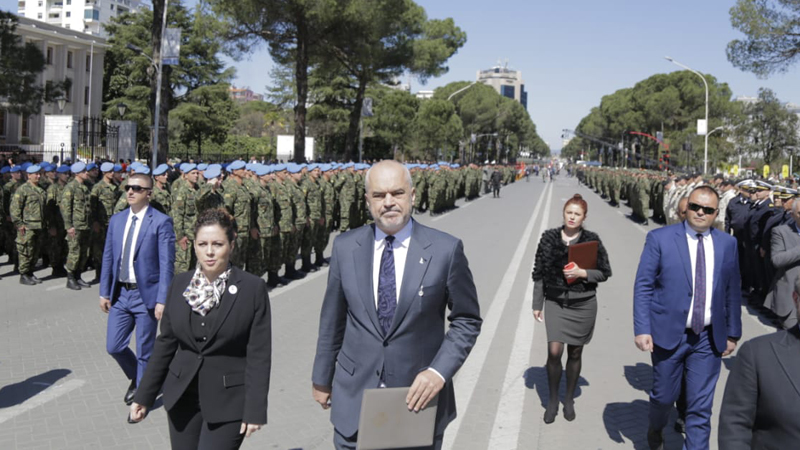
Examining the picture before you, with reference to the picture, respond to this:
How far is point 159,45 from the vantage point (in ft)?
77.9

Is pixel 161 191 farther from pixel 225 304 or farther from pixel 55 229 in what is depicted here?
pixel 225 304

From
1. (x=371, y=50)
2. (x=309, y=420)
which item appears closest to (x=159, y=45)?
(x=371, y=50)

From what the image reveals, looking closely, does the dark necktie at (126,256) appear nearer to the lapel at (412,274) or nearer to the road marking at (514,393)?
the road marking at (514,393)

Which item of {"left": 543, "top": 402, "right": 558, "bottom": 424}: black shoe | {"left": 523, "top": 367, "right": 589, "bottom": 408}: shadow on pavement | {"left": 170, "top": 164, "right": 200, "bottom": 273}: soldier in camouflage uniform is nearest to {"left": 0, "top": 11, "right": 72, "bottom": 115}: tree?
{"left": 170, "top": 164, "right": 200, "bottom": 273}: soldier in camouflage uniform

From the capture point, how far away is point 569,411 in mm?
5801

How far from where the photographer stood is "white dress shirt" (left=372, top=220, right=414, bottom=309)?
323cm

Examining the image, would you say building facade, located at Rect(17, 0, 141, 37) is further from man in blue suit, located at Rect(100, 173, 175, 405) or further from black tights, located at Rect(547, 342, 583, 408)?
black tights, located at Rect(547, 342, 583, 408)

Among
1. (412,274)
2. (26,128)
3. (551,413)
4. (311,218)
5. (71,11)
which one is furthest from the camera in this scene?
(71,11)

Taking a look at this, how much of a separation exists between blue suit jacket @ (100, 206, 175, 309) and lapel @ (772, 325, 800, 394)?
13.3 ft

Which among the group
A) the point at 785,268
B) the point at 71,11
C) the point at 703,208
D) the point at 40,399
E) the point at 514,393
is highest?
the point at 71,11

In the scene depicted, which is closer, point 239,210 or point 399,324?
point 399,324

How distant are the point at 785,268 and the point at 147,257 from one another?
5506 millimetres

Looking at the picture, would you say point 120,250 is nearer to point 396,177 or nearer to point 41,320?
point 396,177

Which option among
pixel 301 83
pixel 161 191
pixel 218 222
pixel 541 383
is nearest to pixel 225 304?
pixel 218 222
